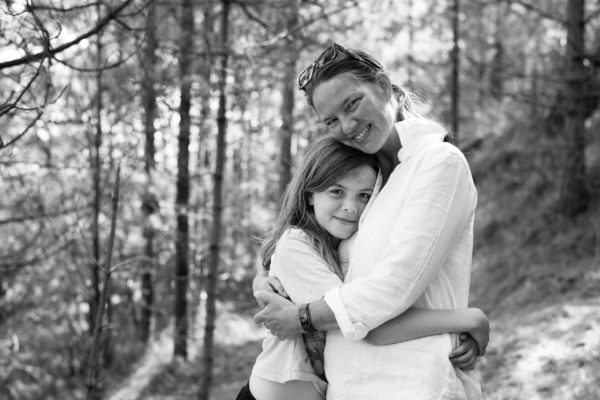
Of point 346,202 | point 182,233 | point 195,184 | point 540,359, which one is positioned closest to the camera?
point 346,202

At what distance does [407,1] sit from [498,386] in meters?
9.31

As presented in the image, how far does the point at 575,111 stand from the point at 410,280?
22.8ft

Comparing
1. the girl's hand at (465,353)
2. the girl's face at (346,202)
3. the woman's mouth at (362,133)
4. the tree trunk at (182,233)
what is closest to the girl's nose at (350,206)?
the girl's face at (346,202)

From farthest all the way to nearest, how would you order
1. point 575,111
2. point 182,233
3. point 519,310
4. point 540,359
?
1. point 182,233
2. point 575,111
3. point 519,310
4. point 540,359

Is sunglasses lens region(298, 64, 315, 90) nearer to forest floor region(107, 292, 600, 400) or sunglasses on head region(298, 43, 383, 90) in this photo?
sunglasses on head region(298, 43, 383, 90)

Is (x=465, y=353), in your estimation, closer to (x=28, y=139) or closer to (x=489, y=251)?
(x=28, y=139)

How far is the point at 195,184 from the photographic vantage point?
12.0m

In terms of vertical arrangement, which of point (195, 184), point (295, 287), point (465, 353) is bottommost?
point (195, 184)

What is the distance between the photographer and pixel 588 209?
27.5ft

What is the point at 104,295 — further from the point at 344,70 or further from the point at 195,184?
the point at 195,184

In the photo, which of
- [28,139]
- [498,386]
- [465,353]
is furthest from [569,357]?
[28,139]

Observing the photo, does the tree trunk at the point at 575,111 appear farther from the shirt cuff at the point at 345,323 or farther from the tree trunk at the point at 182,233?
the shirt cuff at the point at 345,323

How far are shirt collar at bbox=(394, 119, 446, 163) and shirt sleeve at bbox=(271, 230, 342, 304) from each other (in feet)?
1.55

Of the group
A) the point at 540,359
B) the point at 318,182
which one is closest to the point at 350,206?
the point at 318,182
